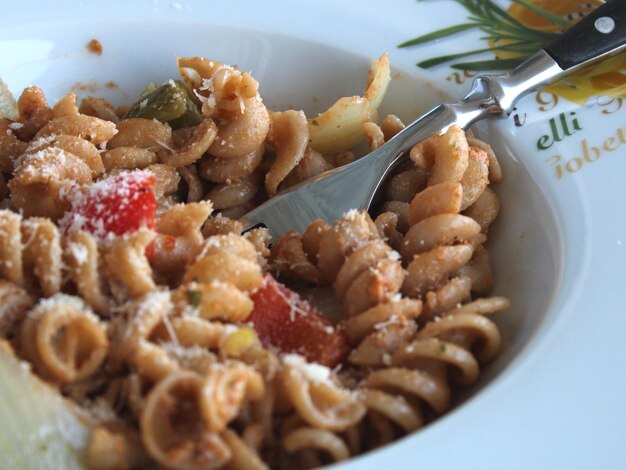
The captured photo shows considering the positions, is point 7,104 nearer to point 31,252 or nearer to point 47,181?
point 47,181

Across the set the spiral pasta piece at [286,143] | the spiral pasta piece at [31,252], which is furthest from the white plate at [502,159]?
the spiral pasta piece at [31,252]

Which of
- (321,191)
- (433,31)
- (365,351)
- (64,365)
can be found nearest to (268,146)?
(321,191)

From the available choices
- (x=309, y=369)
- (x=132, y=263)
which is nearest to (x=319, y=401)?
(x=309, y=369)

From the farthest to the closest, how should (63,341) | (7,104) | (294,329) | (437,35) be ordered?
(437,35) → (7,104) → (294,329) → (63,341)

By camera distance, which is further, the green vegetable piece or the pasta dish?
the green vegetable piece

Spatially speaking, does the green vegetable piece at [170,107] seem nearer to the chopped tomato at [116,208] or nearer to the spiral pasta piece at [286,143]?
the spiral pasta piece at [286,143]

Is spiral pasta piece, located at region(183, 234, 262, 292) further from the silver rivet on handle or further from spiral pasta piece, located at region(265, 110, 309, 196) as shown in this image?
the silver rivet on handle

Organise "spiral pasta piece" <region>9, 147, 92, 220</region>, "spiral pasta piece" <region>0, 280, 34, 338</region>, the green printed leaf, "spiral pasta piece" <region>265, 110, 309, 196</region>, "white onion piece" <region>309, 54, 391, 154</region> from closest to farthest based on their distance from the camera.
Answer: "spiral pasta piece" <region>0, 280, 34, 338</region> → "spiral pasta piece" <region>9, 147, 92, 220</region> → "spiral pasta piece" <region>265, 110, 309, 196</region> → "white onion piece" <region>309, 54, 391, 154</region> → the green printed leaf

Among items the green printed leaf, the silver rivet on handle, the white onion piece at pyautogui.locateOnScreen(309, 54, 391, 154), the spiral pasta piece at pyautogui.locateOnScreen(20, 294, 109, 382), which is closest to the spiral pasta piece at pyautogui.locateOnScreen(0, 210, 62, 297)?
the spiral pasta piece at pyautogui.locateOnScreen(20, 294, 109, 382)

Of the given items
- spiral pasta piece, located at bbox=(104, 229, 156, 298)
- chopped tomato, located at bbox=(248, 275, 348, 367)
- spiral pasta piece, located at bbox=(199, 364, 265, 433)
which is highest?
spiral pasta piece, located at bbox=(104, 229, 156, 298)
